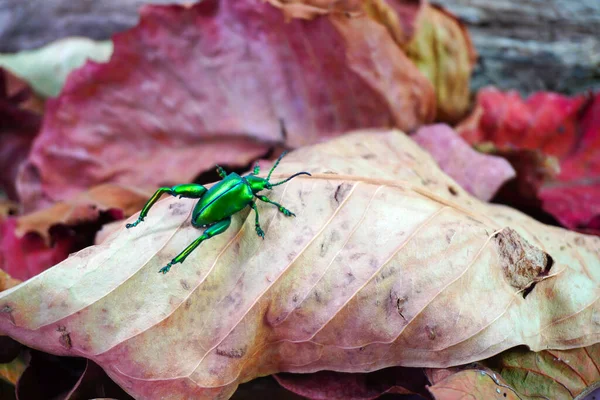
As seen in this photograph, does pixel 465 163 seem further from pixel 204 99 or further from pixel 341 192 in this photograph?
pixel 204 99

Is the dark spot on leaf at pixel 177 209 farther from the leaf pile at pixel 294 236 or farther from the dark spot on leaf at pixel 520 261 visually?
the dark spot on leaf at pixel 520 261

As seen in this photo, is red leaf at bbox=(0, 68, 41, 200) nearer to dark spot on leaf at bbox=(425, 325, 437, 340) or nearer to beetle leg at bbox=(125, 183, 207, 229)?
beetle leg at bbox=(125, 183, 207, 229)

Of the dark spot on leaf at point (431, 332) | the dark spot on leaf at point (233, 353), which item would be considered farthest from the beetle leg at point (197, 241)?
the dark spot on leaf at point (431, 332)

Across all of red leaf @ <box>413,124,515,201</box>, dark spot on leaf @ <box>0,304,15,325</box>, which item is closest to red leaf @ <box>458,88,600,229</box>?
red leaf @ <box>413,124,515,201</box>

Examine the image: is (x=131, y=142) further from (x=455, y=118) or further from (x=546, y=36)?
(x=546, y=36)

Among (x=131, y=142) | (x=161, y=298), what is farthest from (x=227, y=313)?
(x=131, y=142)

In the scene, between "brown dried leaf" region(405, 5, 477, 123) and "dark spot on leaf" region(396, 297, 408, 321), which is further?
"brown dried leaf" region(405, 5, 477, 123)
